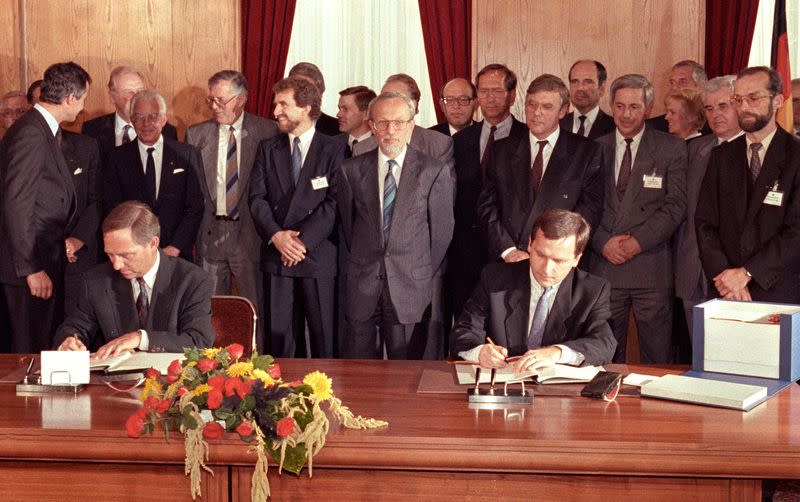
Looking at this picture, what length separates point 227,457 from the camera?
9.02ft

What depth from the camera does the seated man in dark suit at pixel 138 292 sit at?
12.6 feet

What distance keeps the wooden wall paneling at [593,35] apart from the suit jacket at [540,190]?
2.36m

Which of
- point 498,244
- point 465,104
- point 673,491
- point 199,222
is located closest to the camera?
point 673,491

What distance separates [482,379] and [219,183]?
301cm

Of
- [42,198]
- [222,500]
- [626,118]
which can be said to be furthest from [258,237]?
[222,500]

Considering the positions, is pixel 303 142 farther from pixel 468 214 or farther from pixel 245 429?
pixel 245 429

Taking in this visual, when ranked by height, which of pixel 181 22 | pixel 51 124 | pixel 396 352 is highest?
pixel 181 22

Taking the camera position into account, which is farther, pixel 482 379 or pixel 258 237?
pixel 258 237

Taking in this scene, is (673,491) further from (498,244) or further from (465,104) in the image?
(465,104)

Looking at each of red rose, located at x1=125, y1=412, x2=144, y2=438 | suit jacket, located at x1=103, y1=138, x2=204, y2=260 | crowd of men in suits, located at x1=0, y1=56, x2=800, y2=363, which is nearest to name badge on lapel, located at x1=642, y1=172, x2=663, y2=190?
crowd of men in suits, located at x1=0, y1=56, x2=800, y2=363

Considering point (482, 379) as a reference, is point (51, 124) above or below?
above

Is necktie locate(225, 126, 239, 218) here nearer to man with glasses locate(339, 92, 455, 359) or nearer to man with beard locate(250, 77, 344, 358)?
man with beard locate(250, 77, 344, 358)

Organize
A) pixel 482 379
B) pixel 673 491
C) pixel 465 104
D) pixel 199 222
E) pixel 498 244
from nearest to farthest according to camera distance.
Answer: pixel 673 491 < pixel 482 379 < pixel 498 244 < pixel 199 222 < pixel 465 104

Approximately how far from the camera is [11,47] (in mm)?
7832
